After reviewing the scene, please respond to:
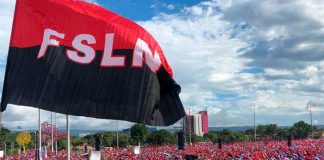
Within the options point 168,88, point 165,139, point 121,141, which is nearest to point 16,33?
point 168,88

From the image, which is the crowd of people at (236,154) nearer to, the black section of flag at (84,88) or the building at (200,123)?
the black section of flag at (84,88)

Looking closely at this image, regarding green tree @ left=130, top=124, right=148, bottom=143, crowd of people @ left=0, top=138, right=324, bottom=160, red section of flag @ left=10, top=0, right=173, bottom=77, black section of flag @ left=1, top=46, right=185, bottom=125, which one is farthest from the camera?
green tree @ left=130, top=124, right=148, bottom=143

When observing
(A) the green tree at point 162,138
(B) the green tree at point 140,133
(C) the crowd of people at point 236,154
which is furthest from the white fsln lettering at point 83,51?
(B) the green tree at point 140,133

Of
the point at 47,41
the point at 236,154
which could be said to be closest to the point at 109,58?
the point at 47,41

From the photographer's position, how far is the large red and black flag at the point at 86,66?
532 cm

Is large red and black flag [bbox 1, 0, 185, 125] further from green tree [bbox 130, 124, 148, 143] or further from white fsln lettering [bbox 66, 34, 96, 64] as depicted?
green tree [bbox 130, 124, 148, 143]

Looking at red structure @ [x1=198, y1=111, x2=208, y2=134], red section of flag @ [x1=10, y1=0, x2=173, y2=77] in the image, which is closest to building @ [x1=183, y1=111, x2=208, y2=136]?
red structure @ [x1=198, y1=111, x2=208, y2=134]

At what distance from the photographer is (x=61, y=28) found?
5.52 m

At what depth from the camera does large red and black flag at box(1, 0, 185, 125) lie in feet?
17.5

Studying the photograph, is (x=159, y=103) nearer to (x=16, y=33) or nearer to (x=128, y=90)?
(x=128, y=90)

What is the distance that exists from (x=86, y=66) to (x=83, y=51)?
22 centimetres

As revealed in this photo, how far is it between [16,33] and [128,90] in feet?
4.80

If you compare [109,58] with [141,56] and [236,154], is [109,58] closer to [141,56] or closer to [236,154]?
[141,56]

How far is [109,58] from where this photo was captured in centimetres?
538
